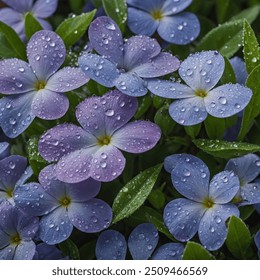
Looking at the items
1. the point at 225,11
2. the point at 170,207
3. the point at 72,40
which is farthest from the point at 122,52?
the point at 225,11

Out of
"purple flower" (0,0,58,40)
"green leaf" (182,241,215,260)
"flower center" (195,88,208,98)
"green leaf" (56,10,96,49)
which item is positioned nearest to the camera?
"green leaf" (182,241,215,260)

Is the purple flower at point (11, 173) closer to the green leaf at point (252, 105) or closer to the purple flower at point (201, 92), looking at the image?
the purple flower at point (201, 92)

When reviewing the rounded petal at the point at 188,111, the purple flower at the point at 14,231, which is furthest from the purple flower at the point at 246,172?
the purple flower at the point at 14,231

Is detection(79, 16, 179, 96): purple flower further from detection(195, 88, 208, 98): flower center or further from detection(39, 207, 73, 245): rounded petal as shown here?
detection(39, 207, 73, 245): rounded petal

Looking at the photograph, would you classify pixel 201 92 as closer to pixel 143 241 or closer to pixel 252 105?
pixel 252 105

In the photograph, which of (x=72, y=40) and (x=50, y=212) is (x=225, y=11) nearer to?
(x=72, y=40)

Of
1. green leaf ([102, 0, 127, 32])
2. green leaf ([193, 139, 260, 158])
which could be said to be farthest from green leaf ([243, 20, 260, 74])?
green leaf ([102, 0, 127, 32])
